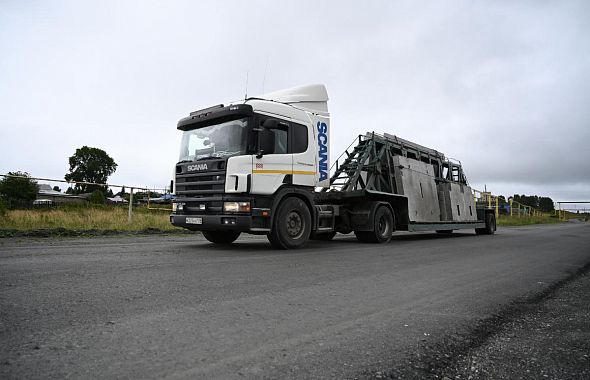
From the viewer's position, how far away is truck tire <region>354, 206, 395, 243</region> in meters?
9.92

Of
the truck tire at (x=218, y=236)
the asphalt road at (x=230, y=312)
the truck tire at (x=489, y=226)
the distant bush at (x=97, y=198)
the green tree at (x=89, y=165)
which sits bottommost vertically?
the asphalt road at (x=230, y=312)

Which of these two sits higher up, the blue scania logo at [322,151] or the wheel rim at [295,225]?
the blue scania logo at [322,151]

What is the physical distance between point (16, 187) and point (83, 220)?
2.85 metres

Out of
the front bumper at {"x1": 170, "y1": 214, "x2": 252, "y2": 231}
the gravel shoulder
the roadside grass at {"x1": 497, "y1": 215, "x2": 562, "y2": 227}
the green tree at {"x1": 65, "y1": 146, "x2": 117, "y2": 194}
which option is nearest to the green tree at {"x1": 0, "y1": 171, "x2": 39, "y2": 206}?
the front bumper at {"x1": 170, "y1": 214, "x2": 252, "y2": 231}

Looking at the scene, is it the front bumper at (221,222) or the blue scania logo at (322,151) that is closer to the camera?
the front bumper at (221,222)

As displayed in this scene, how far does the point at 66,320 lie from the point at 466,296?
3461 mm

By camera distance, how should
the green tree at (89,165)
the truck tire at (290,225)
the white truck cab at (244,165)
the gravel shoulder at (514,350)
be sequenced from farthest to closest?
the green tree at (89,165)
the truck tire at (290,225)
the white truck cab at (244,165)
the gravel shoulder at (514,350)

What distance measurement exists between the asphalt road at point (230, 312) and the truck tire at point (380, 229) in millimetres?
4114

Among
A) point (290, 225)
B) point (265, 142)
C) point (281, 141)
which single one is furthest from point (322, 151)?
point (290, 225)

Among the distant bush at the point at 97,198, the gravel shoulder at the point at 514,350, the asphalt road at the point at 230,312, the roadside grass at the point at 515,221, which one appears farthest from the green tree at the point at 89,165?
the gravel shoulder at the point at 514,350

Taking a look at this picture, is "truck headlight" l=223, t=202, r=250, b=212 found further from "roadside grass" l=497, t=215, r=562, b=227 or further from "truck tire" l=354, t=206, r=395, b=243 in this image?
"roadside grass" l=497, t=215, r=562, b=227

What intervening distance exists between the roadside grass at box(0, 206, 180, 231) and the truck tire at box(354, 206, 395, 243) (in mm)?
6142

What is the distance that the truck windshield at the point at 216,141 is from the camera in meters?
7.42

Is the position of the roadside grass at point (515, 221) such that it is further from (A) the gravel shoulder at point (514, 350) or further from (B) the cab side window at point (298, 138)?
(A) the gravel shoulder at point (514, 350)
